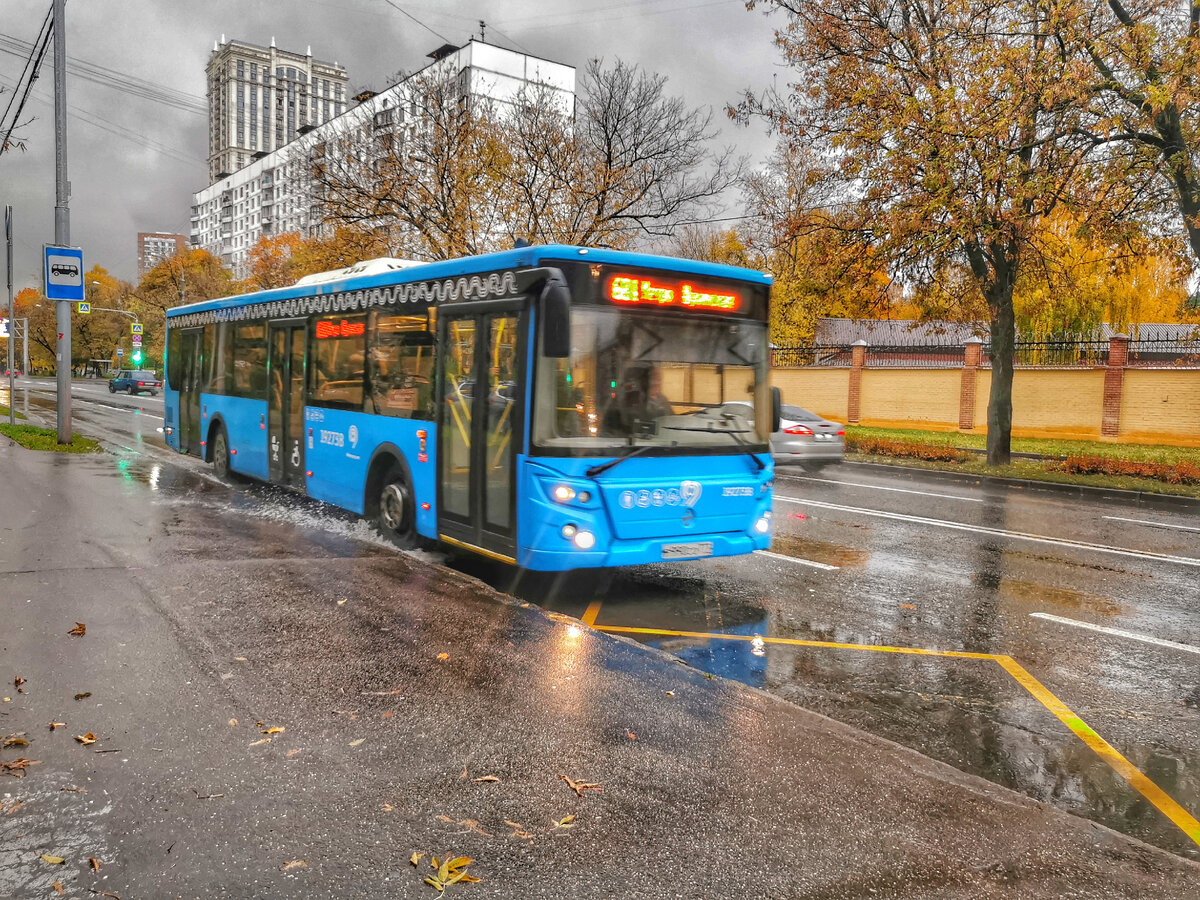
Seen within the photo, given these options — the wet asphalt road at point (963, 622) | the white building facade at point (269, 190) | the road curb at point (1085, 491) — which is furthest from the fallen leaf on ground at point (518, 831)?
the white building facade at point (269, 190)

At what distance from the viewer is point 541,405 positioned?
280 inches

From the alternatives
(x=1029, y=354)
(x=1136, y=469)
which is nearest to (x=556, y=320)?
(x=1136, y=469)

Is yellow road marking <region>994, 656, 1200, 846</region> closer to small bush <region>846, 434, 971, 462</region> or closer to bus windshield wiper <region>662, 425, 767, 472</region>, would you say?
bus windshield wiper <region>662, 425, 767, 472</region>

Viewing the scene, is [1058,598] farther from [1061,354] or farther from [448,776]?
[1061,354]

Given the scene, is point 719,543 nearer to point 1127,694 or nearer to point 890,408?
point 1127,694

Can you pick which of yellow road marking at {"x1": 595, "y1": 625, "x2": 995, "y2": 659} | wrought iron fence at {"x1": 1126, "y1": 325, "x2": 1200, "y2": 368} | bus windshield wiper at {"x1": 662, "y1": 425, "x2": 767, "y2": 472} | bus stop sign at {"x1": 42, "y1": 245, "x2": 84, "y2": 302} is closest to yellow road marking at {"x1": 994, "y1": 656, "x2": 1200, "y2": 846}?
yellow road marking at {"x1": 595, "y1": 625, "x2": 995, "y2": 659}

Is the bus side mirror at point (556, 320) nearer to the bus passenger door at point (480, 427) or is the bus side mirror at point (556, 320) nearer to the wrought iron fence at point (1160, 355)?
the bus passenger door at point (480, 427)

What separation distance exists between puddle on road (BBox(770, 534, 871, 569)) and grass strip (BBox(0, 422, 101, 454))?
13858 millimetres

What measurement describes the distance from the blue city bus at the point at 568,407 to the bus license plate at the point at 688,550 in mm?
18

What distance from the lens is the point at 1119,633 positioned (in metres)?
7.18

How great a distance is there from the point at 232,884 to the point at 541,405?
14.6ft

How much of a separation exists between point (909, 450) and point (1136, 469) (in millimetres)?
5250

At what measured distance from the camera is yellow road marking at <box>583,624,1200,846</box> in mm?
4273

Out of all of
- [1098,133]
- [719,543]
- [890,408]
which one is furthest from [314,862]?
[890,408]
